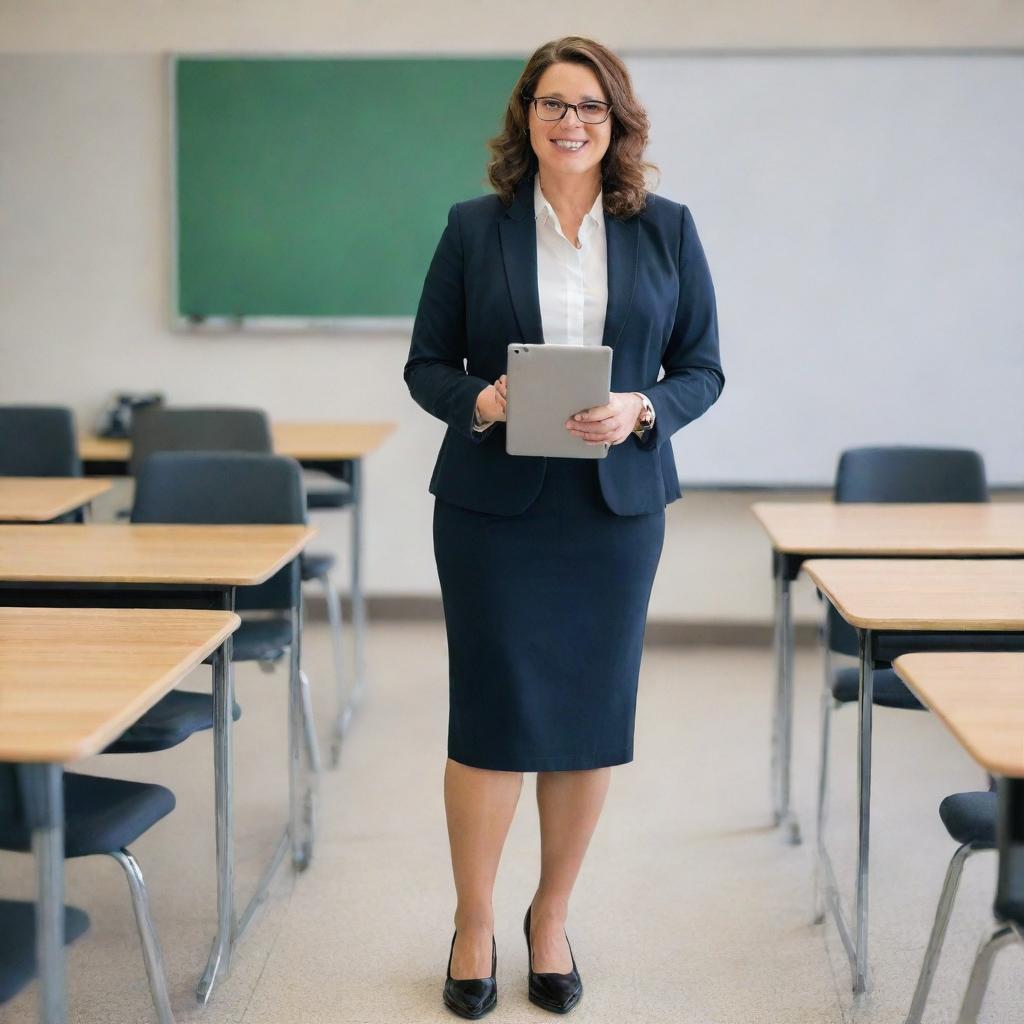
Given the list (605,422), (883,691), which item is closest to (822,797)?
(883,691)

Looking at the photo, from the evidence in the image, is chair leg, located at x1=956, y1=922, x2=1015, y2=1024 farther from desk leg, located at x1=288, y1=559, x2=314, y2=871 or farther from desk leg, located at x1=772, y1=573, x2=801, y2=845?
desk leg, located at x1=288, y1=559, x2=314, y2=871

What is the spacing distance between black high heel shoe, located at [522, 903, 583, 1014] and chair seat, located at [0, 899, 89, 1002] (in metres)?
0.95

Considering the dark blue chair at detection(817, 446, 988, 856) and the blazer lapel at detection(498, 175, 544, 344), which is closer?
the blazer lapel at detection(498, 175, 544, 344)

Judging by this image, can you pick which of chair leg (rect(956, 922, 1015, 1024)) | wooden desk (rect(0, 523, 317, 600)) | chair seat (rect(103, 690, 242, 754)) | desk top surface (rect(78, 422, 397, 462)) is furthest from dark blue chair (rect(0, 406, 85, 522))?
chair leg (rect(956, 922, 1015, 1024))

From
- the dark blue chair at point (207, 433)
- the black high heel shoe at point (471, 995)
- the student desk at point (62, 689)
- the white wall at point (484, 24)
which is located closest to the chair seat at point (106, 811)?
the student desk at point (62, 689)

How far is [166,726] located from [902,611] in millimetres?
1344

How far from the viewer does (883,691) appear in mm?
2691

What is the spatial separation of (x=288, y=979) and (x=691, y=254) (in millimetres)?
1519

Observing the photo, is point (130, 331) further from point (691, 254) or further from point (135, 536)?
point (691, 254)

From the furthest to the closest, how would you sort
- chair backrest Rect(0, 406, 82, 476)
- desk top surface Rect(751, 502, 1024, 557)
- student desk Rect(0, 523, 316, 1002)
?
chair backrest Rect(0, 406, 82, 476) < desk top surface Rect(751, 502, 1024, 557) < student desk Rect(0, 523, 316, 1002)

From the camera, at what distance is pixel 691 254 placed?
2.25m

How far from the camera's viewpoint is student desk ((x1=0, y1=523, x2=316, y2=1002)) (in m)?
2.35

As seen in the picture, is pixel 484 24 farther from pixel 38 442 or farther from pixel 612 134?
pixel 612 134

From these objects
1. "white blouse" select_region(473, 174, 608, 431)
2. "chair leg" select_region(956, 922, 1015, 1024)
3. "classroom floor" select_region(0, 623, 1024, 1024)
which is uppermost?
"white blouse" select_region(473, 174, 608, 431)
